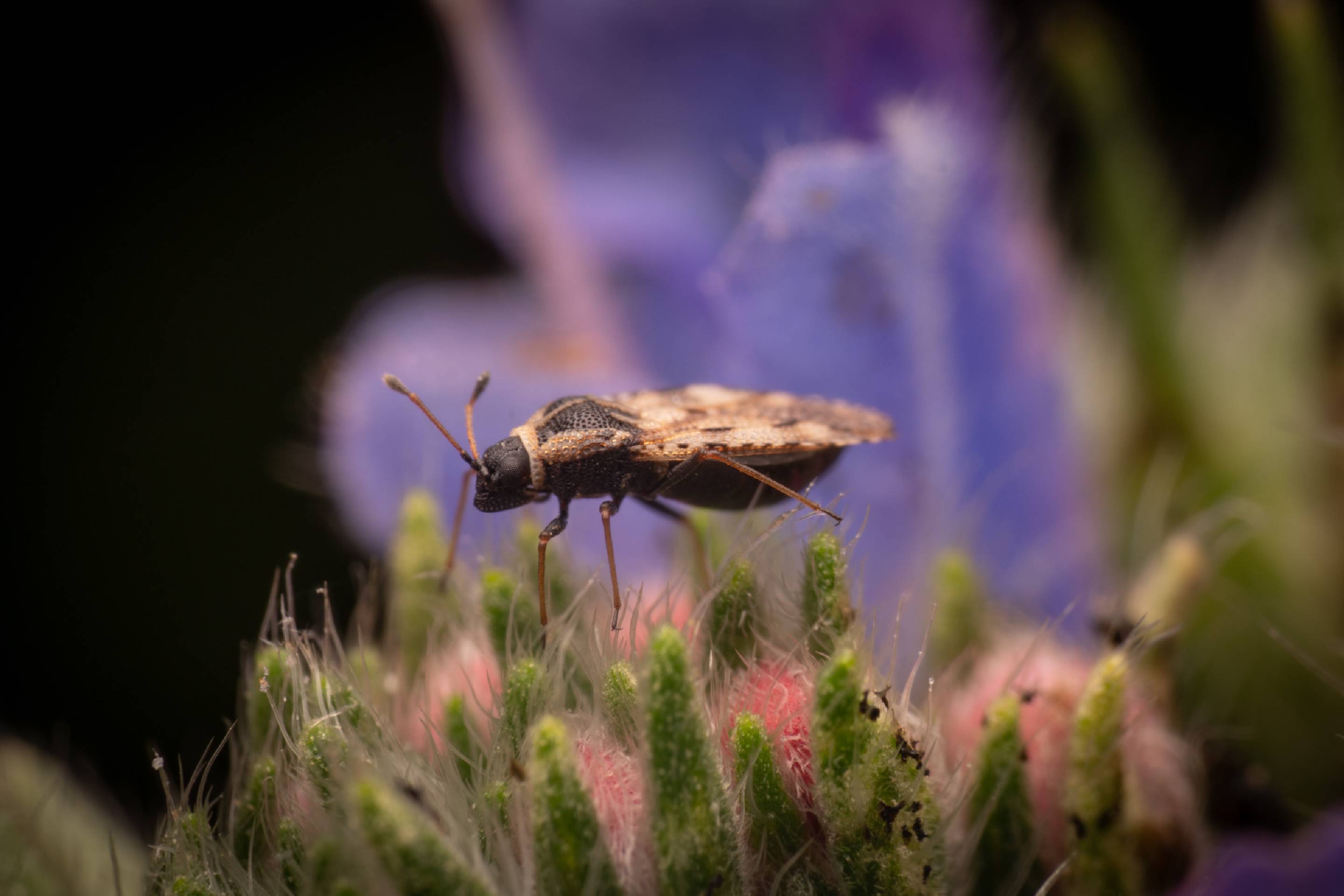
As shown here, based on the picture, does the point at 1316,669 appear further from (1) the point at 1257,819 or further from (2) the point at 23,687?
(2) the point at 23,687

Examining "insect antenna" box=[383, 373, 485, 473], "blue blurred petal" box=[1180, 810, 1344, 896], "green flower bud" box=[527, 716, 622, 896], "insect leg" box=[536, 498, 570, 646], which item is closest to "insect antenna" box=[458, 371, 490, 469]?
"insect antenna" box=[383, 373, 485, 473]

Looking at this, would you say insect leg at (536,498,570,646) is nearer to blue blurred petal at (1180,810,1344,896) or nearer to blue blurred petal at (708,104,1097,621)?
blue blurred petal at (708,104,1097,621)

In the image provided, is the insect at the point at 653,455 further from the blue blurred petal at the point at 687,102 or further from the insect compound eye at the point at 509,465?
the blue blurred petal at the point at 687,102

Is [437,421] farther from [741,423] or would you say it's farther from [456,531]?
[741,423]

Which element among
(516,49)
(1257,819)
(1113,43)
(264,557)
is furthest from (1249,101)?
(264,557)

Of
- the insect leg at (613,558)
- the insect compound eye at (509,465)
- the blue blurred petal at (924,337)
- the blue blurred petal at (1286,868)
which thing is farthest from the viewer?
the blue blurred petal at (924,337)

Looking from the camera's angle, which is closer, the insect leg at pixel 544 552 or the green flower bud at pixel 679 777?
the green flower bud at pixel 679 777

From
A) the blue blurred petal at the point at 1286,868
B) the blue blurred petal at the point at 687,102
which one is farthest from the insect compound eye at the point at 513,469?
the blue blurred petal at the point at 1286,868
